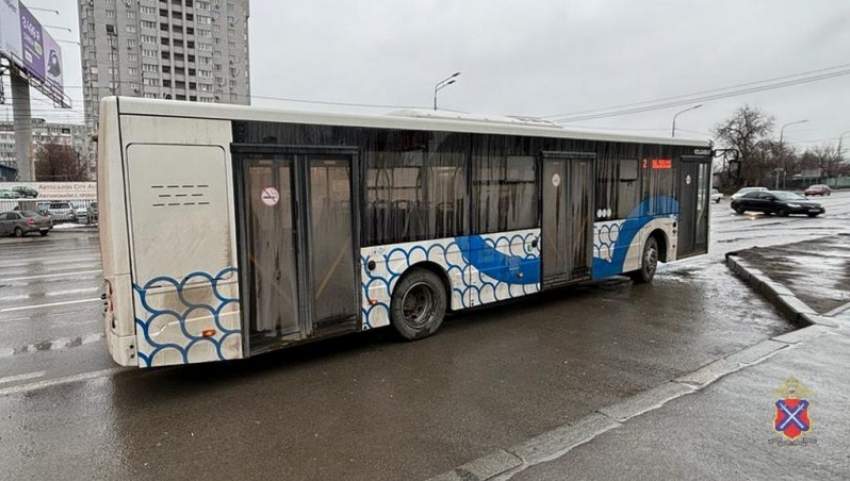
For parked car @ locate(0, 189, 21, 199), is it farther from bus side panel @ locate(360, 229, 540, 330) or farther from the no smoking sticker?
bus side panel @ locate(360, 229, 540, 330)

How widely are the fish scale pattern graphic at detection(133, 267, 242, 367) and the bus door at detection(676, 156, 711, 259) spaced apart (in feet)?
32.4

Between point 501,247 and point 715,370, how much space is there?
322 centimetres

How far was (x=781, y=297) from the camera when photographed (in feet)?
28.0

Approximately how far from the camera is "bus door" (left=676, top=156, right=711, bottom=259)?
11.1m

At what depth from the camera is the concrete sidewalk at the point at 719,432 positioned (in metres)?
3.51

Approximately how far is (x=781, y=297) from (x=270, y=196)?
8.62m

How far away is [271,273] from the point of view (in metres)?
5.34

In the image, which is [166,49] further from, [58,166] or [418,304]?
[418,304]

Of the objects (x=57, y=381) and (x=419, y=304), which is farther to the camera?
(x=419, y=304)

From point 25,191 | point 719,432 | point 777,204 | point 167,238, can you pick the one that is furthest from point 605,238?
point 25,191

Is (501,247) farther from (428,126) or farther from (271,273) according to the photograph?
(271,273)

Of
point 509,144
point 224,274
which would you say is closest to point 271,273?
point 224,274

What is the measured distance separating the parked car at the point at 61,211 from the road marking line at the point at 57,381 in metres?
36.6

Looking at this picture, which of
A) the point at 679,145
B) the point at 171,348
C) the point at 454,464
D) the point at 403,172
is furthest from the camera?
the point at 679,145
